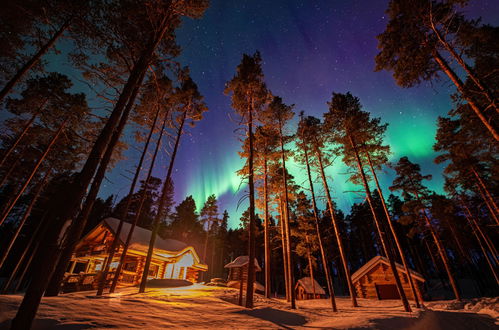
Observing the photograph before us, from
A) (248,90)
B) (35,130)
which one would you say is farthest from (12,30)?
(248,90)

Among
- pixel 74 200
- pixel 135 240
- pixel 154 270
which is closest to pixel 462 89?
pixel 74 200

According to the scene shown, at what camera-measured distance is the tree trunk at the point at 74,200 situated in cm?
317

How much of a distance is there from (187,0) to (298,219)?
21997 millimetres

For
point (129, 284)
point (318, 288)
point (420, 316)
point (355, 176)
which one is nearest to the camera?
point (420, 316)

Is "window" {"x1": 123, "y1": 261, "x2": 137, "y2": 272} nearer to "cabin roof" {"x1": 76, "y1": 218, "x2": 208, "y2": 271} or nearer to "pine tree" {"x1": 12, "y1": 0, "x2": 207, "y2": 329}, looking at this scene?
"cabin roof" {"x1": 76, "y1": 218, "x2": 208, "y2": 271}

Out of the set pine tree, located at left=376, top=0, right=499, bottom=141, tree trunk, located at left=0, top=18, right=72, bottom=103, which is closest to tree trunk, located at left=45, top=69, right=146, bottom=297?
tree trunk, located at left=0, top=18, right=72, bottom=103

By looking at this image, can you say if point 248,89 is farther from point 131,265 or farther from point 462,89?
point 131,265

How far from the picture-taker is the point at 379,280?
20.3 m

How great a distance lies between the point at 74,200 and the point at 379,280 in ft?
86.9

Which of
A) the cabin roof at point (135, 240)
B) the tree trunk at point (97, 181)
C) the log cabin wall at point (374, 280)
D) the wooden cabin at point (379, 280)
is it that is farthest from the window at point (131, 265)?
the log cabin wall at point (374, 280)

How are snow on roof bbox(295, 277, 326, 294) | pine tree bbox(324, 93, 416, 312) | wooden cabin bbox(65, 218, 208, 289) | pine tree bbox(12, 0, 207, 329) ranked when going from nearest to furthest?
1. pine tree bbox(12, 0, 207, 329)
2. pine tree bbox(324, 93, 416, 312)
3. wooden cabin bbox(65, 218, 208, 289)
4. snow on roof bbox(295, 277, 326, 294)

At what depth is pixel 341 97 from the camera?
50.5 ft

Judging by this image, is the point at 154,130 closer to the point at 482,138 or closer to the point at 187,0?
the point at 187,0

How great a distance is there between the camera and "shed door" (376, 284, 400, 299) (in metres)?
19.6
